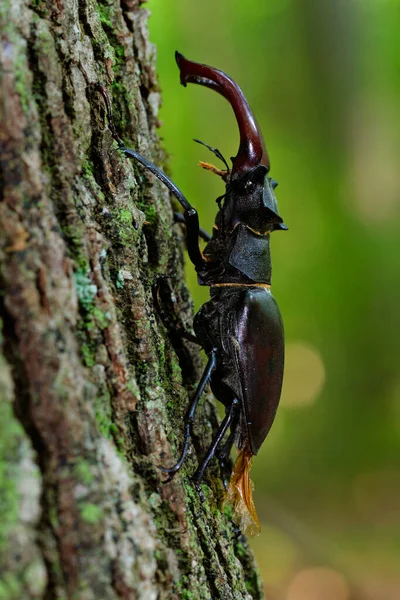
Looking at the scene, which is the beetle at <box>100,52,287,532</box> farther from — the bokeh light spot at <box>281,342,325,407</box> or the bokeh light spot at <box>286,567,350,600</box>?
the bokeh light spot at <box>281,342,325,407</box>

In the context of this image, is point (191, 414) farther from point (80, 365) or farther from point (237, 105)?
point (237, 105)

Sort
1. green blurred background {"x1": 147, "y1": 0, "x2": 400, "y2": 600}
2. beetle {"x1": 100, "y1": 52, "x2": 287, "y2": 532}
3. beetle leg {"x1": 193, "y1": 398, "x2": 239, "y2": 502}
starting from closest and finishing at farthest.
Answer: beetle leg {"x1": 193, "y1": 398, "x2": 239, "y2": 502} → beetle {"x1": 100, "y1": 52, "x2": 287, "y2": 532} → green blurred background {"x1": 147, "y1": 0, "x2": 400, "y2": 600}

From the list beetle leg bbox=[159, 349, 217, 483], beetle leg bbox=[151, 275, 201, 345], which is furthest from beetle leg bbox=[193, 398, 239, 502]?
beetle leg bbox=[151, 275, 201, 345]

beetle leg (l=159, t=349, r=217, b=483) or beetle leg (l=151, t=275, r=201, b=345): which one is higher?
beetle leg (l=151, t=275, r=201, b=345)

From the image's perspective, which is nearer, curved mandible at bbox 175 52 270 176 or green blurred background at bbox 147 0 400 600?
curved mandible at bbox 175 52 270 176

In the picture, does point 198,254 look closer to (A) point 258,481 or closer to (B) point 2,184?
(B) point 2,184

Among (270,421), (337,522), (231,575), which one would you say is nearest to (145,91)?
(270,421)

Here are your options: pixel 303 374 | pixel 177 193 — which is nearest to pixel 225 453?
pixel 177 193
